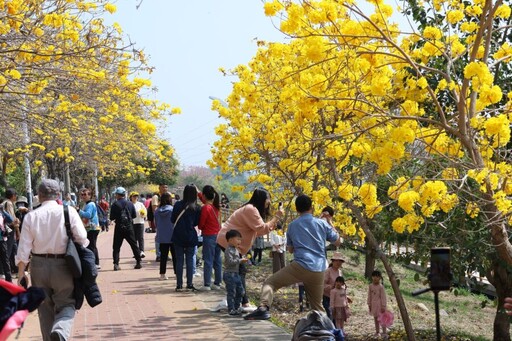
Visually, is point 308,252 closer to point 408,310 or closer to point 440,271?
point 440,271

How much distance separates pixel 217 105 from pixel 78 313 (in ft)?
19.5

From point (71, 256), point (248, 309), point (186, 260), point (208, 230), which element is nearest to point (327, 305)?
point (248, 309)

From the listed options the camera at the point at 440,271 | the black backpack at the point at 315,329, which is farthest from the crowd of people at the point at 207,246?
the black backpack at the point at 315,329

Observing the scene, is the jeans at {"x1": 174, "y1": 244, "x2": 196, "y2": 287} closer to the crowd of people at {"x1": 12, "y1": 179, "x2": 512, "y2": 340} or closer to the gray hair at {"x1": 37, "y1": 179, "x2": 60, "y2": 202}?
the crowd of people at {"x1": 12, "y1": 179, "x2": 512, "y2": 340}

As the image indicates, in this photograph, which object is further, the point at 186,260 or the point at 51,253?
the point at 186,260

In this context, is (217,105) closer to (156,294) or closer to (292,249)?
(156,294)

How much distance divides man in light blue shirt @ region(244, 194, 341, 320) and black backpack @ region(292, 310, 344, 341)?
310 cm

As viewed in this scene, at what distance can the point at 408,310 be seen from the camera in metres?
17.5

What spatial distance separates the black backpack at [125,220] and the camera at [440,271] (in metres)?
9.24

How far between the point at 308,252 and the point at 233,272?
1.98m

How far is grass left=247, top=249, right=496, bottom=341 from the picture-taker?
1281 cm

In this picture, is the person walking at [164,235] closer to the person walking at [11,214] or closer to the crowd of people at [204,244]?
the crowd of people at [204,244]

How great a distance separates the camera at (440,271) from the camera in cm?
717

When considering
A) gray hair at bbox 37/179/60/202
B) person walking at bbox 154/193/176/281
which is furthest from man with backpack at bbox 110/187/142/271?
gray hair at bbox 37/179/60/202
